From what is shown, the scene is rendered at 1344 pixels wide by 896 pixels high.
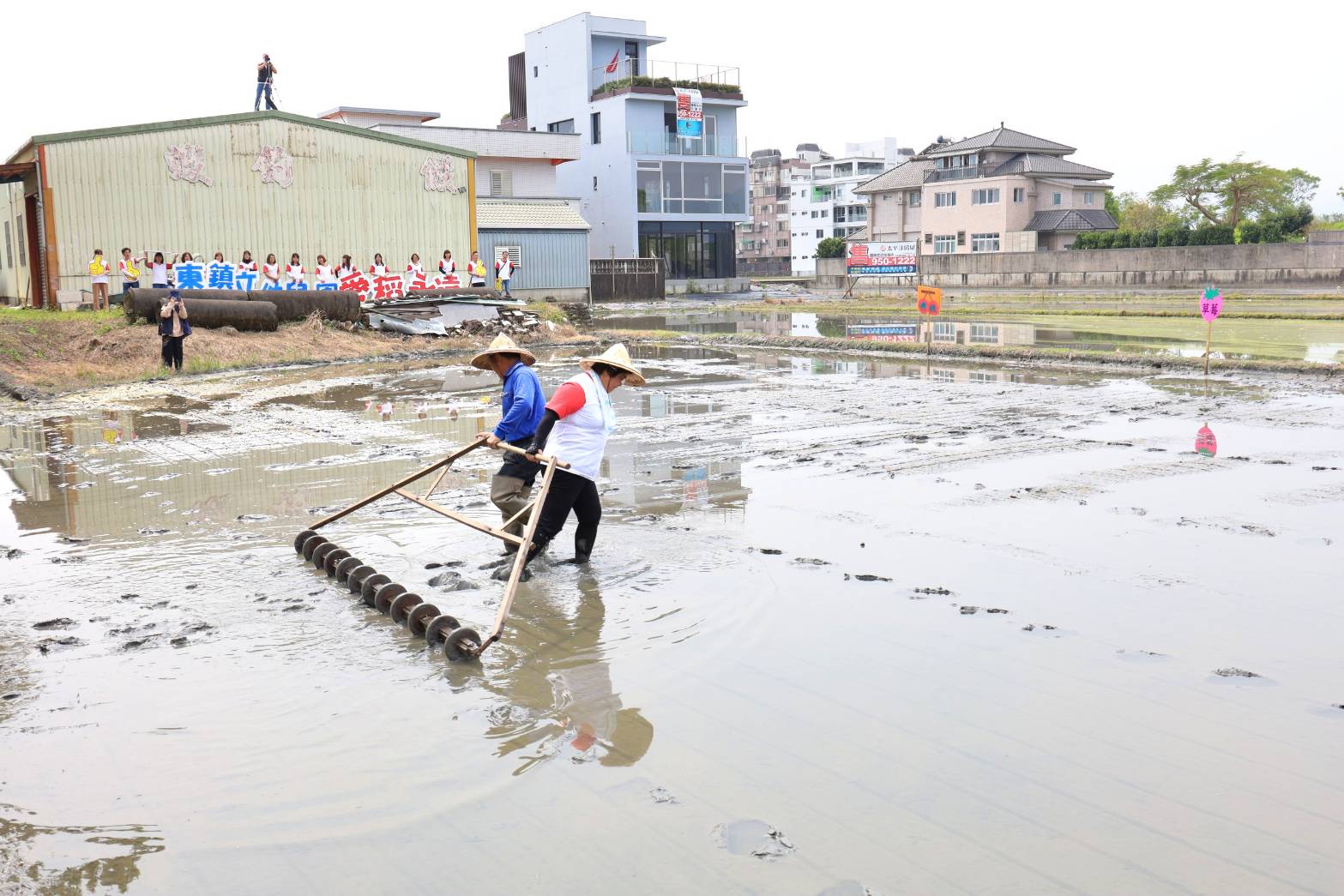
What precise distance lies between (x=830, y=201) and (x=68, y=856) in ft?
341

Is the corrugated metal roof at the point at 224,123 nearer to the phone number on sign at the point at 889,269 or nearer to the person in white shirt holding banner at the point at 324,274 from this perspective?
the person in white shirt holding banner at the point at 324,274

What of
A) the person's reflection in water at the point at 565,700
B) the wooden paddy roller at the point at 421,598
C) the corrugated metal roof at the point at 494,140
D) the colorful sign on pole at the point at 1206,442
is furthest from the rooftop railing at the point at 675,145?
the person's reflection in water at the point at 565,700

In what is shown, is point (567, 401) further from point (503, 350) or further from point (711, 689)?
point (711, 689)

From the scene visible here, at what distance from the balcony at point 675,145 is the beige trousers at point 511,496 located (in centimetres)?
4833

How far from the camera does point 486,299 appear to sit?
1141 inches

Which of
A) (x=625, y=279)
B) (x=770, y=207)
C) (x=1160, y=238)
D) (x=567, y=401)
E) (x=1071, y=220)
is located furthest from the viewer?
(x=770, y=207)

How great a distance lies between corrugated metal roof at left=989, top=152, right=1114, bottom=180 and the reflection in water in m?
61.1

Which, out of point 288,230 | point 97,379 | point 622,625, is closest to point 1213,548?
point 622,625

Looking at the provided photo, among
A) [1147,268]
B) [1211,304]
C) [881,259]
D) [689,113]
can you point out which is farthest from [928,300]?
[689,113]

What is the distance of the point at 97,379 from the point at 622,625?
1612cm

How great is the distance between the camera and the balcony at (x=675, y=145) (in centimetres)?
5428

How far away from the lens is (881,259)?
44969 mm

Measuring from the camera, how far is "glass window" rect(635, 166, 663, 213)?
2146 inches

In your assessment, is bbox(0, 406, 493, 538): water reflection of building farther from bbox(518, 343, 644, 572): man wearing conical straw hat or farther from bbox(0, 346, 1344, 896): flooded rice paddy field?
bbox(518, 343, 644, 572): man wearing conical straw hat
